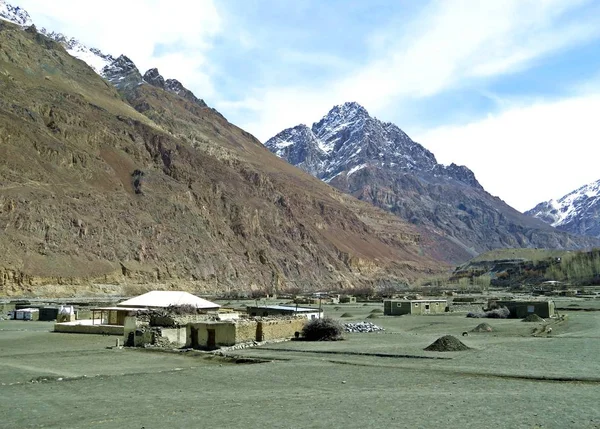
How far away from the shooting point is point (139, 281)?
110 metres

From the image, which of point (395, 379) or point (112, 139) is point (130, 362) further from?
point (112, 139)

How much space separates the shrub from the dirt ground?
1651 millimetres

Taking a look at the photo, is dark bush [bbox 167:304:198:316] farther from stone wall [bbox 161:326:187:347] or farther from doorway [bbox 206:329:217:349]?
doorway [bbox 206:329:217:349]

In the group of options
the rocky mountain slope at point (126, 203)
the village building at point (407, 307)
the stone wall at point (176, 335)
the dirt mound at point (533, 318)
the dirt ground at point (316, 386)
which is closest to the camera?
the dirt ground at point (316, 386)

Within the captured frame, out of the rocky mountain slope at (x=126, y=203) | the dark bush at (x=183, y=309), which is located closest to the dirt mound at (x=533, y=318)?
the dark bush at (x=183, y=309)

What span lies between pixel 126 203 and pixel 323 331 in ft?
297

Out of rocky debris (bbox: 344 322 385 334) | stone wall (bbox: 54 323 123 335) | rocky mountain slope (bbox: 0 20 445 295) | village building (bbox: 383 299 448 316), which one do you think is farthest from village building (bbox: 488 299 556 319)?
rocky mountain slope (bbox: 0 20 445 295)

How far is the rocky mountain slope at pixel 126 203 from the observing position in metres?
105

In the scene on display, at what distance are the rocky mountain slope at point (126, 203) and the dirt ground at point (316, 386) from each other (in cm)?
7106

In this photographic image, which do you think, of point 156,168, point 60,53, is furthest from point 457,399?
point 60,53

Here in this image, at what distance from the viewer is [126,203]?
12306 centimetres

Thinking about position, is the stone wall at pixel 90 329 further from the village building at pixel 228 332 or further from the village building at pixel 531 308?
the village building at pixel 531 308

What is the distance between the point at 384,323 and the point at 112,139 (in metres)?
103

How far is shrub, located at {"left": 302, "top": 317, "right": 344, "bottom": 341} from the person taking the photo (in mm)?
38906
